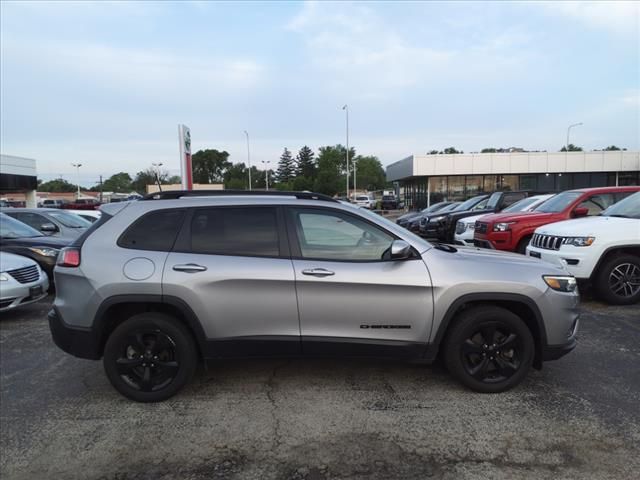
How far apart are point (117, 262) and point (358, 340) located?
2.07 metres

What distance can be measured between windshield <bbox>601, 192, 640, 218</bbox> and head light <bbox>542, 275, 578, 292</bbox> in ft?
13.1

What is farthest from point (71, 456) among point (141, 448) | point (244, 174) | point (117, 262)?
point (244, 174)

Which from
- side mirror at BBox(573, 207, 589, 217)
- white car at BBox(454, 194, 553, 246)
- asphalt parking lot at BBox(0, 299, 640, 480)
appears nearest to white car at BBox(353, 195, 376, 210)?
white car at BBox(454, 194, 553, 246)

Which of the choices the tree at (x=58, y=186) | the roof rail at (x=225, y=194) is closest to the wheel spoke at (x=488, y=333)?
the roof rail at (x=225, y=194)

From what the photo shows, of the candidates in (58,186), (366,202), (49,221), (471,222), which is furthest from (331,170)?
(49,221)

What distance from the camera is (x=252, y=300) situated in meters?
3.62

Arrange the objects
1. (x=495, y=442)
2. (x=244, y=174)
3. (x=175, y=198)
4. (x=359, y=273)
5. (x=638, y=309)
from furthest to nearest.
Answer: (x=244, y=174) → (x=638, y=309) → (x=175, y=198) → (x=359, y=273) → (x=495, y=442)

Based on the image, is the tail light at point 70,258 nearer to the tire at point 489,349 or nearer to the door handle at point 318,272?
the door handle at point 318,272

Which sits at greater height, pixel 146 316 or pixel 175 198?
pixel 175 198

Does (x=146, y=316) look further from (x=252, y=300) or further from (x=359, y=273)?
(x=359, y=273)

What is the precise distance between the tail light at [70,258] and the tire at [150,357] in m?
0.66

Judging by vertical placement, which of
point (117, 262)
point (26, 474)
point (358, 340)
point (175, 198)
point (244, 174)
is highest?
point (244, 174)

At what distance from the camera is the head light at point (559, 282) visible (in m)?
3.74

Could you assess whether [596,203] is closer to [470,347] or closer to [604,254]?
[604,254]
